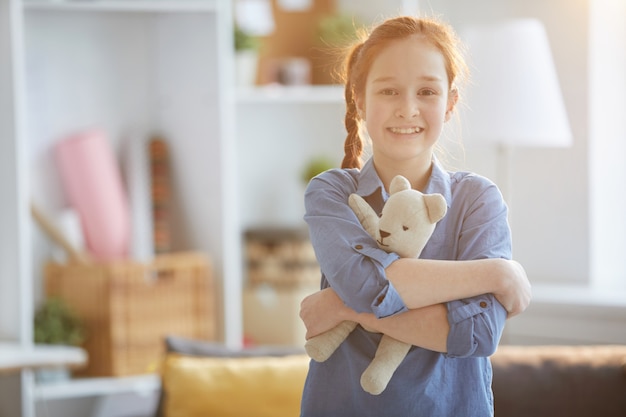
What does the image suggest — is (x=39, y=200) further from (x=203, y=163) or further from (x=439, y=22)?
(x=439, y=22)

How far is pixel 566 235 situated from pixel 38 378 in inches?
70.8

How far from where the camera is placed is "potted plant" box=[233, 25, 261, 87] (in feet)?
10.6

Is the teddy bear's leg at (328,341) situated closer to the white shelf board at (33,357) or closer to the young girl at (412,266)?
the young girl at (412,266)

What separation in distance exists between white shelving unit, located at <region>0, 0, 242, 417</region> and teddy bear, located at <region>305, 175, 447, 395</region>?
2.05 m

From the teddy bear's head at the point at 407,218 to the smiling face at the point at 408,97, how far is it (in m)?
0.05

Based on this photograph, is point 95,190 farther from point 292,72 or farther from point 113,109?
point 292,72

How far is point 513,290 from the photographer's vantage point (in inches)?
41.3

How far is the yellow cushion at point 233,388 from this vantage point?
2133 mm

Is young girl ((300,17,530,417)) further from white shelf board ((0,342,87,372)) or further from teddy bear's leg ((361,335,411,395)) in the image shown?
white shelf board ((0,342,87,372))

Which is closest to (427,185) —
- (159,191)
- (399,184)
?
(399,184)

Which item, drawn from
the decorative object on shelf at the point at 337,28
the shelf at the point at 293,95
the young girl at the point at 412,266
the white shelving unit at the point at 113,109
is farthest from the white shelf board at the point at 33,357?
the young girl at the point at 412,266

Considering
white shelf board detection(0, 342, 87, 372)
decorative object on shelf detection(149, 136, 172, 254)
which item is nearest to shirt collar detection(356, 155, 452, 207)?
white shelf board detection(0, 342, 87, 372)

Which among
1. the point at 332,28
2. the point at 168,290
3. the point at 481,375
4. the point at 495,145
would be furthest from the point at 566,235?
the point at 481,375

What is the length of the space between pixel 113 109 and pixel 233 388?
5.54ft
